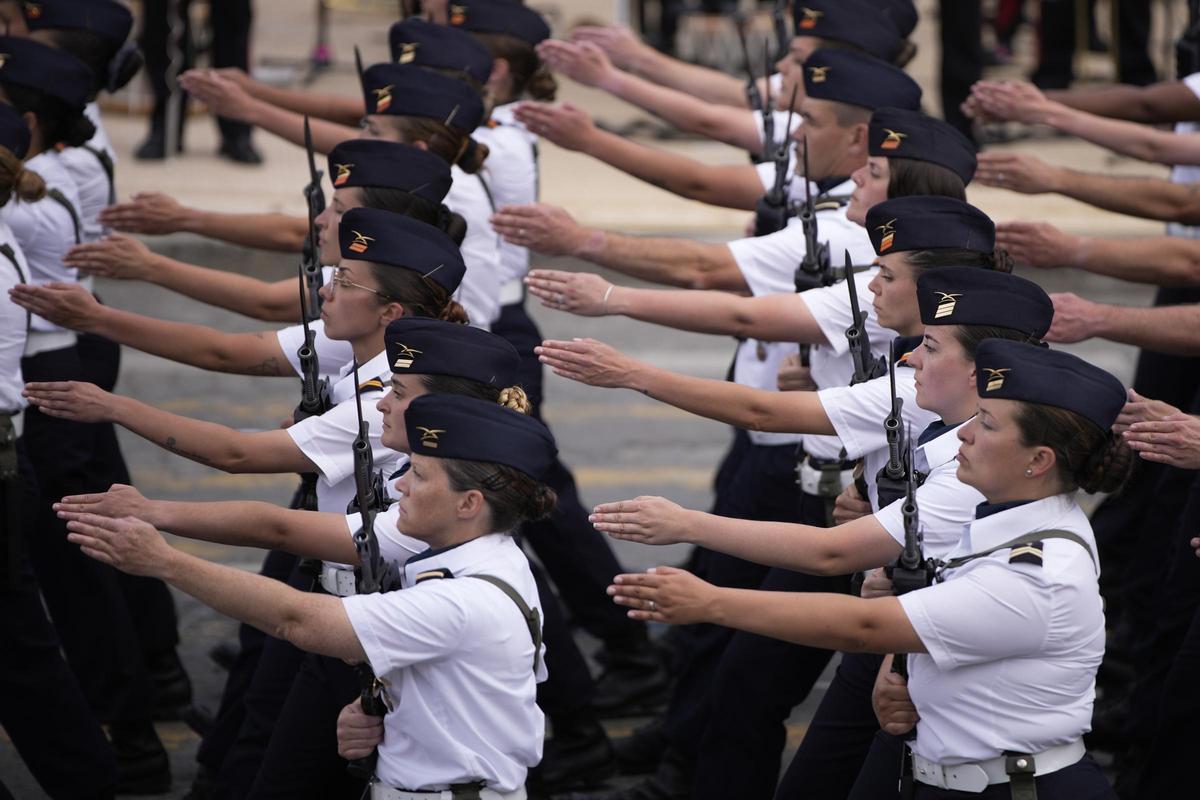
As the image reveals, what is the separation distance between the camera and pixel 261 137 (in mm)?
13562

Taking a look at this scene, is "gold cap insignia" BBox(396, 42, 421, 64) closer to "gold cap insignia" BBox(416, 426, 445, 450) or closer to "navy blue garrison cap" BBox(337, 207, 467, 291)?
"navy blue garrison cap" BBox(337, 207, 467, 291)

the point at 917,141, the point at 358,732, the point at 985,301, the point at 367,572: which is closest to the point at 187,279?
the point at 367,572

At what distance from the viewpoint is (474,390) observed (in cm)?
464

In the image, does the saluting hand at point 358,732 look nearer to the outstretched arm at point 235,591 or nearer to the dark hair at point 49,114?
the outstretched arm at point 235,591

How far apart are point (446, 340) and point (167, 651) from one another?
2805 millimetres

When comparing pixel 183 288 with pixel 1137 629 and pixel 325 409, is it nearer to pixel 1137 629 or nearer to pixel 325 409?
pixel 325 409

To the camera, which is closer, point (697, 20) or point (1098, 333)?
point (1098, 333)

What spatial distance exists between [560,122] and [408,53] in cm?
63

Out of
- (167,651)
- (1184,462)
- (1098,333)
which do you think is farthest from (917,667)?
(167,651)

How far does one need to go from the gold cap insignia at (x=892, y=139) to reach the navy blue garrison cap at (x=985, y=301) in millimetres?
966

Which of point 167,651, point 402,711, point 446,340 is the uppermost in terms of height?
point 446,340

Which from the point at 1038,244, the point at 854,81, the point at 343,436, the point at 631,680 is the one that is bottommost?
the point at 631,680

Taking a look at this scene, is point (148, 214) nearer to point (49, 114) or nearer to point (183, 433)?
point (49, 114)

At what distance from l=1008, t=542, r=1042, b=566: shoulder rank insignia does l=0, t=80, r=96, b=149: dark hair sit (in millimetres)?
3965
